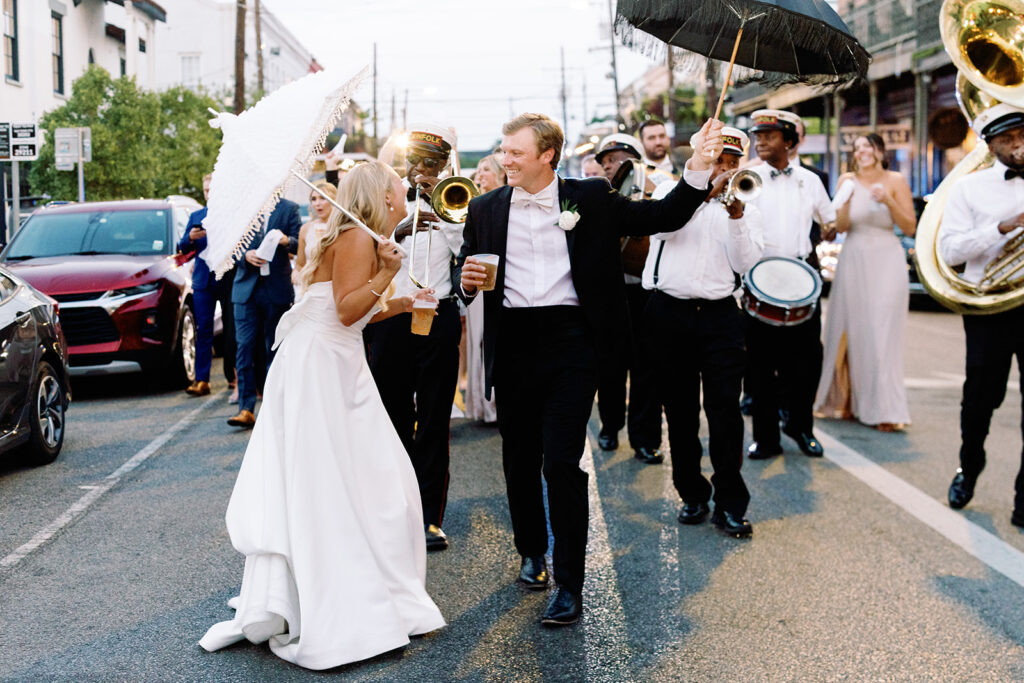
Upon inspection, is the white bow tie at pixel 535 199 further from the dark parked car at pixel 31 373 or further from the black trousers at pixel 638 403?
the dark parked car at pixel 31 373

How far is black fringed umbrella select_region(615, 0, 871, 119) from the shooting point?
4.89 m

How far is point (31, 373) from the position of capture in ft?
26.0

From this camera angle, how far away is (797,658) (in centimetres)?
448

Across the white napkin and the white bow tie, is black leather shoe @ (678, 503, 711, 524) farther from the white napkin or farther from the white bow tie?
the white napkin

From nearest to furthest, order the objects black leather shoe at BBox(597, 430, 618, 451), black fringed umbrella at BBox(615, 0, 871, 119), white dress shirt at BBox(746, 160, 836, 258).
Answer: black fringed umbrella at BBox(615, 0, 871, 119) → white dress shirt at BBox(746, 160, 836, 258) → black leather shoe at BBox(597, 430, 618, 451)

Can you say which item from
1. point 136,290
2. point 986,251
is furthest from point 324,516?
point 136,290

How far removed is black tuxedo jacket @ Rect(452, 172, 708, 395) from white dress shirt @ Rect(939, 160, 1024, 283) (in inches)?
104

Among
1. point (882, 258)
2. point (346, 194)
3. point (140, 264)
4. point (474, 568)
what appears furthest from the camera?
point (140, 264)

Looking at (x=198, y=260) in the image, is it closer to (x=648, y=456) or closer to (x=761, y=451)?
(x=648, y=456)

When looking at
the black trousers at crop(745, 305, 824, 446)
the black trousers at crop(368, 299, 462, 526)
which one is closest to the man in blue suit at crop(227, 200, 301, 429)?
the black trousers at crop(368, 299, 462, 526)

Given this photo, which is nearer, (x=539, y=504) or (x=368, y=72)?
(x=368, y=72)

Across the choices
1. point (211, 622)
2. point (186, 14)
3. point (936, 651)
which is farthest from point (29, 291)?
point (186, 14)

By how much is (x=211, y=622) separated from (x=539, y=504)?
1.54 metres

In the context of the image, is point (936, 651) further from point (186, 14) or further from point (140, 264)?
point (186, 14)
